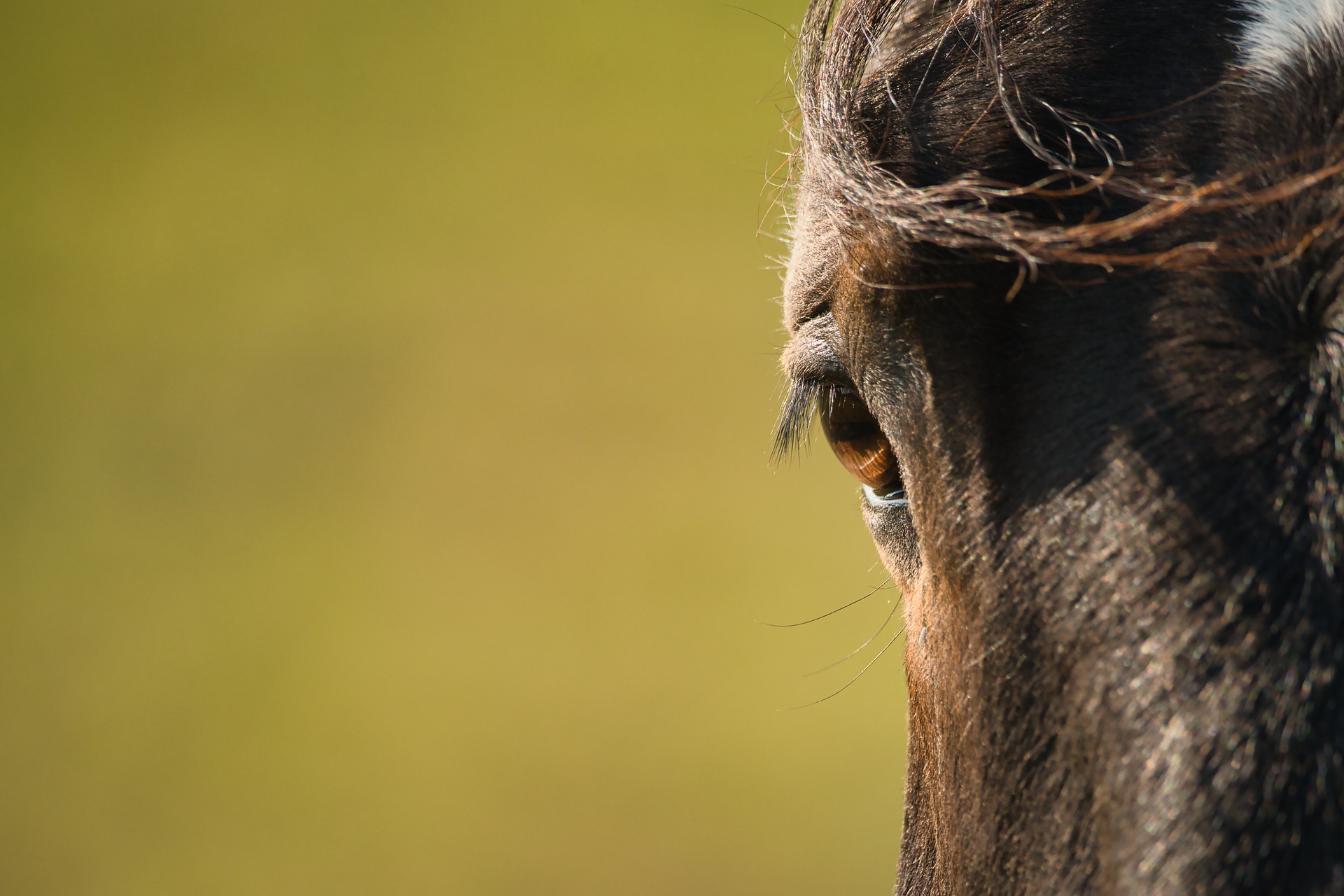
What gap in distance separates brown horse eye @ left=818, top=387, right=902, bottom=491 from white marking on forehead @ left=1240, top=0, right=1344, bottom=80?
30cm

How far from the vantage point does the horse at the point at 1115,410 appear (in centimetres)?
38

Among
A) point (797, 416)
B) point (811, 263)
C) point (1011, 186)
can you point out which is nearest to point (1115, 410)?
point (1011, 186)

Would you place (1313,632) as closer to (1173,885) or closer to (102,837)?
(1173,885)

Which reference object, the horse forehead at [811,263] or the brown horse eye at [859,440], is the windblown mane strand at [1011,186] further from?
the brown horse eye at [859,440]

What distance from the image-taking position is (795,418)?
0.83 meters

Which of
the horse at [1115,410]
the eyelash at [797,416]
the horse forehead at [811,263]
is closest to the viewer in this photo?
the horse at [1115,410]

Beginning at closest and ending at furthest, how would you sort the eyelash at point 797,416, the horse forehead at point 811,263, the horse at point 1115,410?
A: the horse at point 1115,410
the horse forehead at point 811,263
the eyelash at point 797,416

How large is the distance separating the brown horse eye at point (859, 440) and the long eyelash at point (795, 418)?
0.01 m

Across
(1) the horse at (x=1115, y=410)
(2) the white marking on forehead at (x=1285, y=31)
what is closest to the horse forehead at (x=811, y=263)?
(1) the horse at (x=1115, y=410)

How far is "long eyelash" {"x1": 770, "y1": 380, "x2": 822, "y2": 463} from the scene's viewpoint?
29.3 inches

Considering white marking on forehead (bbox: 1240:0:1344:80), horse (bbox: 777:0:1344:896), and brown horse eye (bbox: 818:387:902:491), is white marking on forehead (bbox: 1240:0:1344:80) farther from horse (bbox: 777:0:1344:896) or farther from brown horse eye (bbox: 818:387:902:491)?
brown horse eye (bbox: 818:387:902:491)

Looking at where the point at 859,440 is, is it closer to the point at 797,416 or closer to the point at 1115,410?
the point at 797,416

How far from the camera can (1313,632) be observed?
1.24 ft

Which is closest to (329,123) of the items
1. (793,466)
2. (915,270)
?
(793,466)
